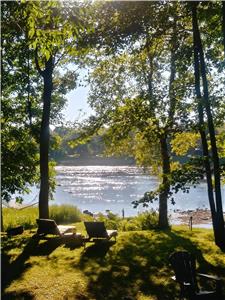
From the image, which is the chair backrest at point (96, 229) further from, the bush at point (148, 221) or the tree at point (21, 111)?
the bush at point (148, 221)

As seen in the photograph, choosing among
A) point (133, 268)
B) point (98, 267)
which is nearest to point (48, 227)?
point (98, 267)

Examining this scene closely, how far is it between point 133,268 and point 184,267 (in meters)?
3.18

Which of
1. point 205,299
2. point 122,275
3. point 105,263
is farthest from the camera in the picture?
point 105,263

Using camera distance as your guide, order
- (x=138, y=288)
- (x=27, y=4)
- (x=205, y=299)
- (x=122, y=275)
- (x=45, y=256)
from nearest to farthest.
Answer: (x=27, y=4) → (x=205, y=299) → (x=138, y=288) → (x=122, y=275) → (x=45, y=256)

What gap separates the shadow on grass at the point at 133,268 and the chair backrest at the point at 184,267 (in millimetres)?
A: 998

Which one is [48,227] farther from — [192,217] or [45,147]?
[192,217]

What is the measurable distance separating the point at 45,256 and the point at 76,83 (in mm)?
13019

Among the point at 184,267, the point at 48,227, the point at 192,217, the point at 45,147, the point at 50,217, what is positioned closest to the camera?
the point at 184,267

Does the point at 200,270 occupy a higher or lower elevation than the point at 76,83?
lower

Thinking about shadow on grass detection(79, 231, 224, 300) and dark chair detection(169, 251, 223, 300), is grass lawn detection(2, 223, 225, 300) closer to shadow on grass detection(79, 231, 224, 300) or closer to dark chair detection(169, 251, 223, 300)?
shadow on grass detection(79, 231, 224, 300)

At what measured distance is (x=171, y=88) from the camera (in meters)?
16.8

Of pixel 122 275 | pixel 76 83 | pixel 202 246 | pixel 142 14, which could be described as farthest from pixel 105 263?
pixel 76 83

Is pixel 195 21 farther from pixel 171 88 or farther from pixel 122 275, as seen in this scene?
pixel 122 275

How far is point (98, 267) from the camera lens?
42.9 ft
